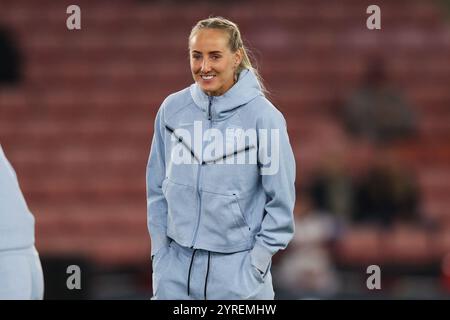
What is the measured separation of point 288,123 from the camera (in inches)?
324

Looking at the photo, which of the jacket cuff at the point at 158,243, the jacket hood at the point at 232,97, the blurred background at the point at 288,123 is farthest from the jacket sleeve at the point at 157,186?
the blurred background at the point at 288,123

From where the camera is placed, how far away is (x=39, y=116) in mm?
8328

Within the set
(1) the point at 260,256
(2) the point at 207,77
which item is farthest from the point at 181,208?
(2) the point at 207,77

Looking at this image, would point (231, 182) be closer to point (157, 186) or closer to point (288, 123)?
point (157, 186)

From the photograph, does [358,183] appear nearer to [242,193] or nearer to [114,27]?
[114,27]

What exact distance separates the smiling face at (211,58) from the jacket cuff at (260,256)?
410 mm

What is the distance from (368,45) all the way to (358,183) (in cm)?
173

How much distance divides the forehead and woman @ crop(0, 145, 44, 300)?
56cm

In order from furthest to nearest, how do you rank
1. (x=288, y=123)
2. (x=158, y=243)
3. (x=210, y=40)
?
(x=288, y=123), (x=158, y=243), (x=210, y=40)

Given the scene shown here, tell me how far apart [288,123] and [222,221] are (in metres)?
5.29

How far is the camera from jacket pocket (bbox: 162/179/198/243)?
298 cm

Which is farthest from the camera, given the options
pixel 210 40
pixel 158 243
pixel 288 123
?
pixel 288 123

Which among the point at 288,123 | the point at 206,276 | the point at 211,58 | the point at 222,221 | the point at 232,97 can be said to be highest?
the point at 211,58
